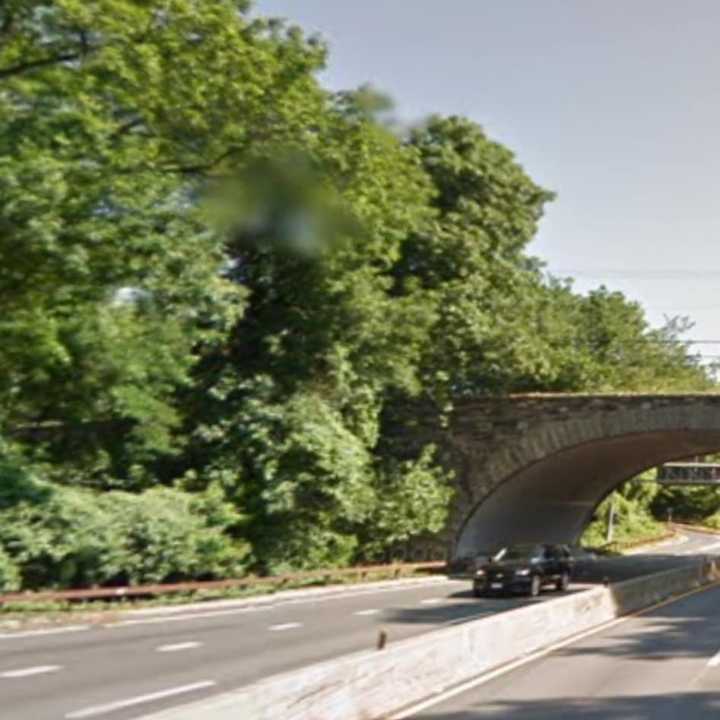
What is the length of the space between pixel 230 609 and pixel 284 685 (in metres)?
15.6

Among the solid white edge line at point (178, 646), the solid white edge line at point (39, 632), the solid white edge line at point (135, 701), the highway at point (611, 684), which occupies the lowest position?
the highway at point (611, 684)

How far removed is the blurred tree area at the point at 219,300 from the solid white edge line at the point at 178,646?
511cm

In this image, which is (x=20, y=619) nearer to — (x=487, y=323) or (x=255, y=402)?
(x=255, y=402)

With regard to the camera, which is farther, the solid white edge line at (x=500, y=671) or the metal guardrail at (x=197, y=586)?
the metal guardrail at (x=197, y=586)

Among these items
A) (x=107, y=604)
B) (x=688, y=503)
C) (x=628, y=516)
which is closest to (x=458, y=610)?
(x=107, y=604)

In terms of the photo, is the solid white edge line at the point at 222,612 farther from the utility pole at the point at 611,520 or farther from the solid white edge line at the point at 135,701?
the utility pole at the point at 611,520

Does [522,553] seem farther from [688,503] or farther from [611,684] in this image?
[688,503]

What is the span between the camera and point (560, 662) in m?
14.1

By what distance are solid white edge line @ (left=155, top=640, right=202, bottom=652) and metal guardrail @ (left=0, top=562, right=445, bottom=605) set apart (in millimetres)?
4125

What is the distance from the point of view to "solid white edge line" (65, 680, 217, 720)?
10.1 m

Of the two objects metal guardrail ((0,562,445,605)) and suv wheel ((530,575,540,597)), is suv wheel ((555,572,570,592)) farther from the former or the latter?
metal guardrail ((0,562,445,605))

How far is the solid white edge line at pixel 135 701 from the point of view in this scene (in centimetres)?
1012

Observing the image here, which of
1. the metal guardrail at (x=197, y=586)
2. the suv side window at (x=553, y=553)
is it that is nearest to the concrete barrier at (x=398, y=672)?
the metal guardrail at (x=197, y=586)

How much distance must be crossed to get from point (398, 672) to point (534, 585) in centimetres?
1770
